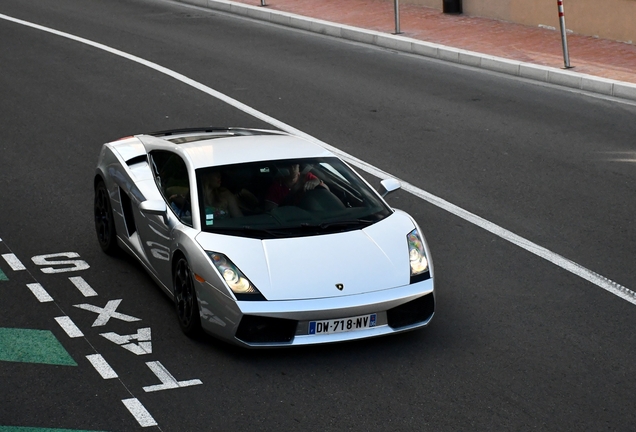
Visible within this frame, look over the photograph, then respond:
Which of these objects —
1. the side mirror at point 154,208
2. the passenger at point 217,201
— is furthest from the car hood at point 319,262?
the side mirror at point 154,208

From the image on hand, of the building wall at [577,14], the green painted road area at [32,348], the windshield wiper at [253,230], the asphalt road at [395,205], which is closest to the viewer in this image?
the asphalt road at [395,205]

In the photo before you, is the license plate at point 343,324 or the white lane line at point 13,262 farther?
the white lane line at point 13,262

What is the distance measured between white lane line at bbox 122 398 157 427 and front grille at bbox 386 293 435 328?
71.8 inches

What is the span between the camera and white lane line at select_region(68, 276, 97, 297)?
8391 mm

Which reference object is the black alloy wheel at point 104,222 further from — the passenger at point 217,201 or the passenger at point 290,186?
the passenger at point 290,186

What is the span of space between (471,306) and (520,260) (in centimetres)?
121

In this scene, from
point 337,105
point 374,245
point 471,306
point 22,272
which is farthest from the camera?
point 337,105

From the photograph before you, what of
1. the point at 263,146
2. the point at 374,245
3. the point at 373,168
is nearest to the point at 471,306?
the point at 374,245

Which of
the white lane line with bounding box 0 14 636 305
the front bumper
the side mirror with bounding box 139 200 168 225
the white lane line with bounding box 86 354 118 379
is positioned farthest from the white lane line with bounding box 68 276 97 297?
the white lane line with bounding box 0 14 636 305

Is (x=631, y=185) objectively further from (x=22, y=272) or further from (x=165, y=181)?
(x=22, y=272)

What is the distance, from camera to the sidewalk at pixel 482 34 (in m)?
17.5

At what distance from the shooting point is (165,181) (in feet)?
27.8

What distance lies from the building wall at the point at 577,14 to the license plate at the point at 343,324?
521 inches

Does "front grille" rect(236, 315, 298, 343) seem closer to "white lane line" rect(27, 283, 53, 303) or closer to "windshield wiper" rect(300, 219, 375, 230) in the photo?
"windshield wiper" rect(300, 219, 375, 230)
